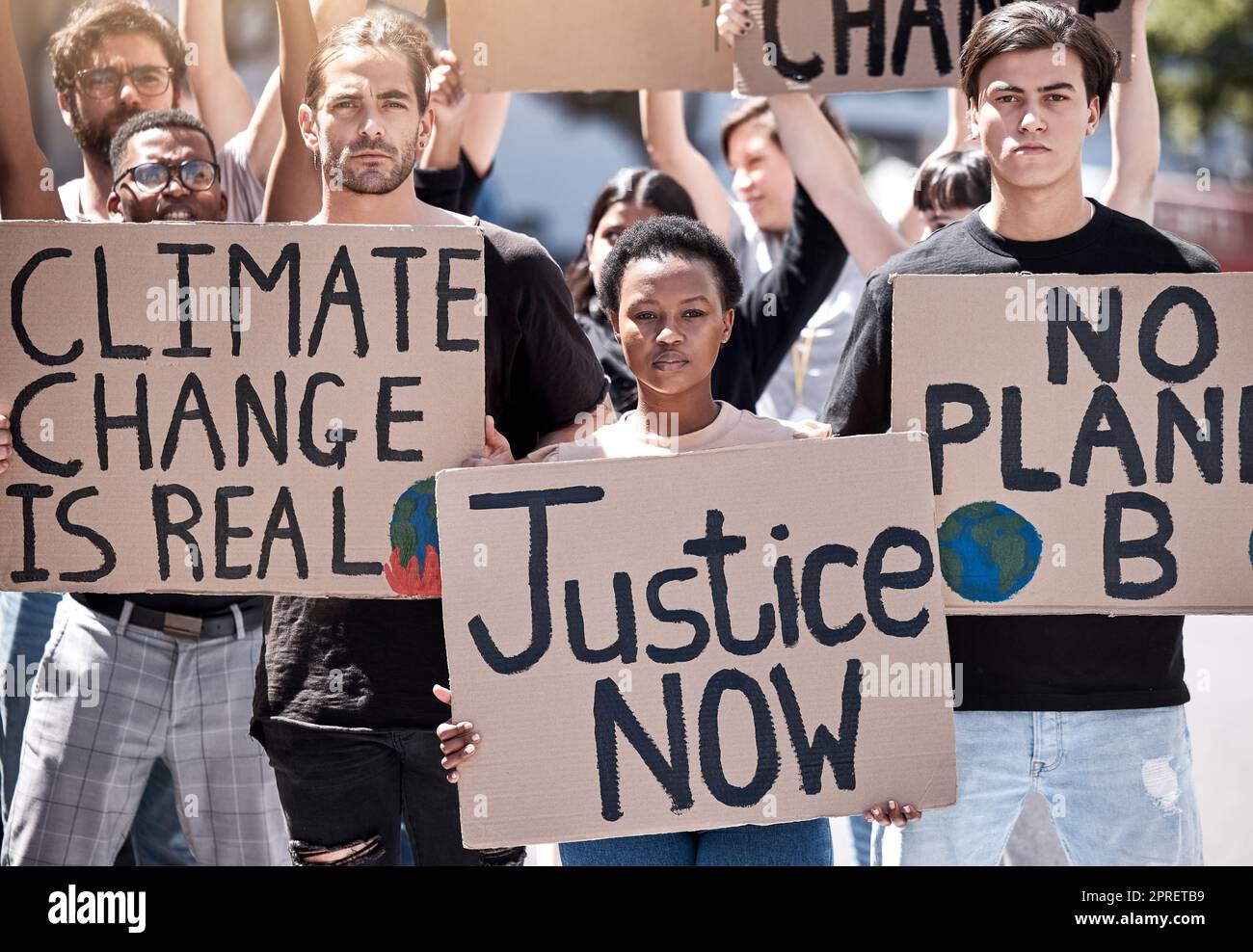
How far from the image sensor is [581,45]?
3.14 meters

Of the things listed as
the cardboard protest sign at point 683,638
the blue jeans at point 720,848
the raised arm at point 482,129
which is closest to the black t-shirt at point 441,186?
the raised arm at point 482,129

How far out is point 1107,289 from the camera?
2.40 metres

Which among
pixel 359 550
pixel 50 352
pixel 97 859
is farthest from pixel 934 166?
pixel 97 859

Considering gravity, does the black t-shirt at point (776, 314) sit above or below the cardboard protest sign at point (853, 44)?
below

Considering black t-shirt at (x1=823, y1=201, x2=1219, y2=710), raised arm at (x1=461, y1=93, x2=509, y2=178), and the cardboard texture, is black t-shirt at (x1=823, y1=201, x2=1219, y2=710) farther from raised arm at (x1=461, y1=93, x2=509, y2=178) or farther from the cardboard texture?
raised arm at (x1=461, y1=93, x2=509, y2=178)

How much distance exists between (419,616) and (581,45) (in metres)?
1.32

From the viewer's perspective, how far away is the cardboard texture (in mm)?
3105

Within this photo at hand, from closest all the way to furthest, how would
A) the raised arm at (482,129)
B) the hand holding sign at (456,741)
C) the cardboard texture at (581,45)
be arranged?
the hand holding sign at (456,741) < the cardboard texture at (581,45) < the raised arm at (482,129)

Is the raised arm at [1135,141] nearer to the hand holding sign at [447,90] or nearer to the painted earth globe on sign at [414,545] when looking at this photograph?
the hand holding sign at [447,90]

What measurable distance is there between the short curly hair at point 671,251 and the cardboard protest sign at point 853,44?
2.14 ft

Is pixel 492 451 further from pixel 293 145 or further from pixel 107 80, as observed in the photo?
pixel 107 80

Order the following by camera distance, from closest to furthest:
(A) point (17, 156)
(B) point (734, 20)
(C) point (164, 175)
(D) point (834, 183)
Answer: (C) point (164, 175)
(B) point (734, 20)
(A) point (17, 156)
(D) point (834, 183)

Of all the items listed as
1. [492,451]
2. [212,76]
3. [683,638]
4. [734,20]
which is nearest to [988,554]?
[683,638]

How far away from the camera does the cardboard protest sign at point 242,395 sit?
2471mm
